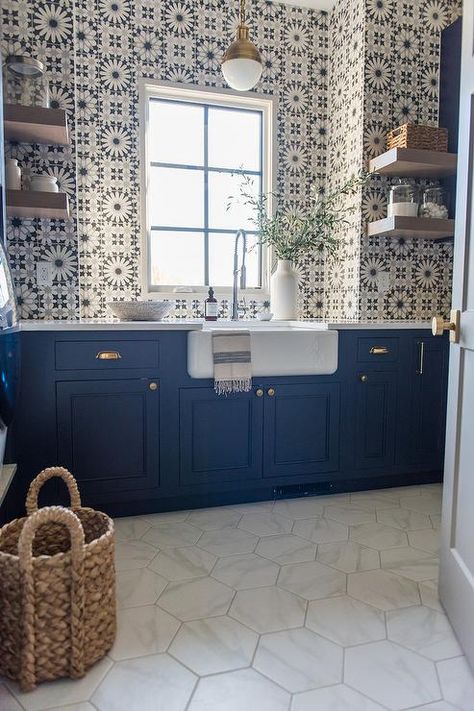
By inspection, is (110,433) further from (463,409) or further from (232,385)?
(463,409)

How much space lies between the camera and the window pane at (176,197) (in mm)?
3031

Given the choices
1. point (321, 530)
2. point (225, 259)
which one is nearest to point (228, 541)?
point (321, 530)

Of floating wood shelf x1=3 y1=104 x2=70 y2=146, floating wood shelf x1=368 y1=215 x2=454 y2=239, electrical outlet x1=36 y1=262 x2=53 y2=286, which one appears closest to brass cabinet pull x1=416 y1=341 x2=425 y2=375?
floating wood shelf x1=368 y1=215 x2=454 y2=239

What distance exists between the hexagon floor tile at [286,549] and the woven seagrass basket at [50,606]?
0.78 m

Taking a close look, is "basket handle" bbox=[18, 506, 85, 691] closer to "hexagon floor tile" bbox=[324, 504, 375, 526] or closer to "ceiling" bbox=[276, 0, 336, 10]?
"hexagon floor tile" bbox=[324, 504, 375, 526]

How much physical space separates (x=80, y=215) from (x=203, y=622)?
83.8 inches

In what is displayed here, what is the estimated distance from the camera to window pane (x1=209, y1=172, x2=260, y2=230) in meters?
3.14

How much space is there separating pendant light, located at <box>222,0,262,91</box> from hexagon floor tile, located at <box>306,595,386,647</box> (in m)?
2.23

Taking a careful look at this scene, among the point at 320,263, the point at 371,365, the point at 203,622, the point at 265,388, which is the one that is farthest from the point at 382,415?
the point at 203,622

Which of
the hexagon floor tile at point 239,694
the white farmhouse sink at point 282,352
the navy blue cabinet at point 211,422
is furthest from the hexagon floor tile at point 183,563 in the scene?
the white farmhouse sink at point 282,352

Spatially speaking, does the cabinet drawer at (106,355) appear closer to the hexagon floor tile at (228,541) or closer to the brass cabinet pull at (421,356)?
the hexagon floor tile at (228,541)

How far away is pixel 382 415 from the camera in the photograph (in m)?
2.64

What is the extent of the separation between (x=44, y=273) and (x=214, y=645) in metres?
1.99

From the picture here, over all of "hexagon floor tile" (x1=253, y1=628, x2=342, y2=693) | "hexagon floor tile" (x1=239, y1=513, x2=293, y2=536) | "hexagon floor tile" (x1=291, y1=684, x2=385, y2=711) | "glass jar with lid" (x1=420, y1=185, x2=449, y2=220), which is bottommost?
"hexagon floor tile" (x1=239, y1=513, x2=293, y2=536)
